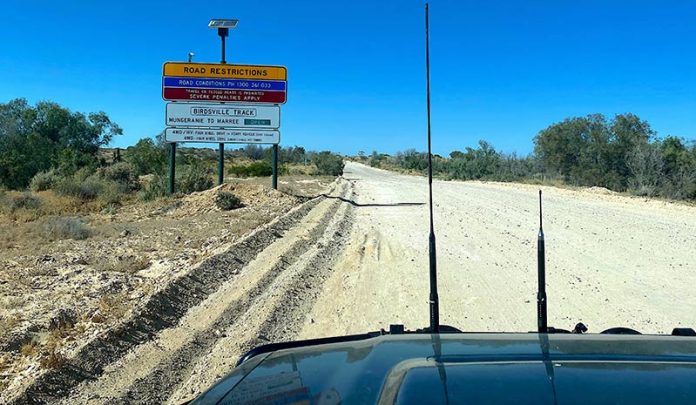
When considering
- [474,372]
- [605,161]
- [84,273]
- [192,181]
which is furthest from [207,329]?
[605,161]

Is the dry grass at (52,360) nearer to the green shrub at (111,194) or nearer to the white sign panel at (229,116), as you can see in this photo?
the green shrub at (111,194)

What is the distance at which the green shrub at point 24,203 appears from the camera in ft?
71.3

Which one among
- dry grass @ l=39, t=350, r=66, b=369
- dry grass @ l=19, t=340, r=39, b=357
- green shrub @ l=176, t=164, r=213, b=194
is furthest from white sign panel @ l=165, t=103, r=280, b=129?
dry grass @ l=39, t=350, r=66, b=369

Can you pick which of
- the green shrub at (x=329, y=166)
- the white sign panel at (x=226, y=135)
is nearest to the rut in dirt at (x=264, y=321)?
the white sign panel at (x=226, y=135)

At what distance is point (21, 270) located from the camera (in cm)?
1076

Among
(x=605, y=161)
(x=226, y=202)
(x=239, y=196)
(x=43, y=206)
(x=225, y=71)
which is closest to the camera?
(x=226, y=202)

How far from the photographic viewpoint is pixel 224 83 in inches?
1048

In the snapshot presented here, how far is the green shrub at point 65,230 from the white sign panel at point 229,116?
11.1m

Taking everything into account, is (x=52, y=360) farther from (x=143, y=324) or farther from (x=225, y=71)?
(x=225, y=71)

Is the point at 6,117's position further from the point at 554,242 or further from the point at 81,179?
the point at 554,242

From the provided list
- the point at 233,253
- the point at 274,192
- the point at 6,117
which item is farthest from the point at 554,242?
Answer: the point at 6,117

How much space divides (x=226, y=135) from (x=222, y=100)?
1.48 meters

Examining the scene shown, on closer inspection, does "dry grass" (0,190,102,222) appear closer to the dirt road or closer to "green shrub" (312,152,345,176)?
the dirt road

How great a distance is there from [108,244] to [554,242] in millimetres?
9799
